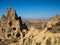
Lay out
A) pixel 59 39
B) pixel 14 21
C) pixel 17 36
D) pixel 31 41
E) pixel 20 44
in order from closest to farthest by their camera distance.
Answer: pixel 59 39 → pixel 31 41 → pixel 20 44 → pixel 17 36 → pixel 14 21

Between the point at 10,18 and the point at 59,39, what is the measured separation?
51636 mm

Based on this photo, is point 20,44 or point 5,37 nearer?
point 20,44

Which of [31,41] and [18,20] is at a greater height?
[18,20]

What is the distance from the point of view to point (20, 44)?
4872 cm

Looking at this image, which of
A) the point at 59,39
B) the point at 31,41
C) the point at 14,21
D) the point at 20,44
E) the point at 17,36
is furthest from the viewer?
the point at 14,21

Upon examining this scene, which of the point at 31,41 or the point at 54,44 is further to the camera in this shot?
the point at 31,41

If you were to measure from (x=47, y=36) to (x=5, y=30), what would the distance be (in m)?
47.2

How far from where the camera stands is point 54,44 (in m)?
40.3

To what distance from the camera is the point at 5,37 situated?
8300 cm

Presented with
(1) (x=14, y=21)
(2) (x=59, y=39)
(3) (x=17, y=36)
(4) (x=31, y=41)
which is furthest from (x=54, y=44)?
(1) (x=14, y=21)

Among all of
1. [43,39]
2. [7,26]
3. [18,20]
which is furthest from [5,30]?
[43,39]

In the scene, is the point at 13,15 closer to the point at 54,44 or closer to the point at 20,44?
the point at 20,44

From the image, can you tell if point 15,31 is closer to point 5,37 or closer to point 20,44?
point 5,37

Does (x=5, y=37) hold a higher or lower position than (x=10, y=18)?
lower
